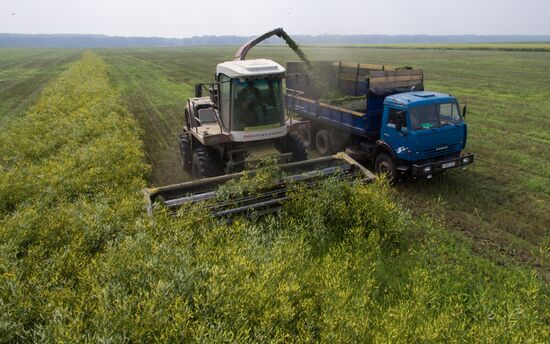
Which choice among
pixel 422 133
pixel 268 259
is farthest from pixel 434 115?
pixel 268 259

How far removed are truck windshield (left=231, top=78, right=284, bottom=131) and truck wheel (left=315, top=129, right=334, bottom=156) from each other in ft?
13.1

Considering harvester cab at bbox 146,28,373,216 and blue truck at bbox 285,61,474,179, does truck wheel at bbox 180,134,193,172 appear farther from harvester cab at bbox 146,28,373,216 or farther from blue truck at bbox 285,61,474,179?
blue truck at bbox 285,61,474,179

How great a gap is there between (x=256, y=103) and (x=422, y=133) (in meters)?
4.16

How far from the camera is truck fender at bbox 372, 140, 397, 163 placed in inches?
389

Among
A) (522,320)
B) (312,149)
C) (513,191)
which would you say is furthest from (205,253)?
(312,149)

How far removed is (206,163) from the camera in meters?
9.38

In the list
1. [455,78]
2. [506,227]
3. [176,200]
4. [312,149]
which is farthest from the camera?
→ [455,78]

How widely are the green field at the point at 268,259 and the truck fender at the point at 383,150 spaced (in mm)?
975

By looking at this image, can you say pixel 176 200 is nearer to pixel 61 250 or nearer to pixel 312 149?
pixel 61 250

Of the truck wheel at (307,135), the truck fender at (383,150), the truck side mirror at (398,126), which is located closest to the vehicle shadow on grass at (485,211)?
the truck fender at (383,150)

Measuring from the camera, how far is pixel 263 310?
4.12 m

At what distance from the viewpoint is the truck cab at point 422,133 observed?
9.36 m

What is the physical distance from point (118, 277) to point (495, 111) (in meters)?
18.9

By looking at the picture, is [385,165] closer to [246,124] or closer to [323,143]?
[323,143]
